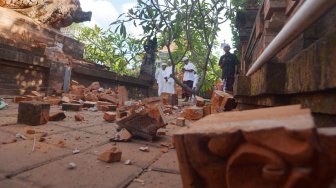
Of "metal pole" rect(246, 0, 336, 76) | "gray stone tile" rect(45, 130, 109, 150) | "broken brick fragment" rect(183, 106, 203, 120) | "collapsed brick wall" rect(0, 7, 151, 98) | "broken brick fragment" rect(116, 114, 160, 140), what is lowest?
"gray stone tile" rect(45, 130, 109, 150)

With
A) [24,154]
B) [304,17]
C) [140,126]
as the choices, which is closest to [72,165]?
[24,154]

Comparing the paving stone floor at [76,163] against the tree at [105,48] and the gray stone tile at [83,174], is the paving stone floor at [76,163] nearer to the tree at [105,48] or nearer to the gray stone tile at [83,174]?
the gray stone tile at [83,174]

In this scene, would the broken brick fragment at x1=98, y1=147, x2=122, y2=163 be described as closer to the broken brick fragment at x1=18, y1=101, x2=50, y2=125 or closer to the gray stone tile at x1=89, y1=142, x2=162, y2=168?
the gray stone tile at x1=89, y1=142, x2=162, y2=168

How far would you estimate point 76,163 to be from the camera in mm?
1730

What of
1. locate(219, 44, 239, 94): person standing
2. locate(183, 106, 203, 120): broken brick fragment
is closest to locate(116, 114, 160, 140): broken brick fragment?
locate(183, 106, 203, 120): broken brick fragment

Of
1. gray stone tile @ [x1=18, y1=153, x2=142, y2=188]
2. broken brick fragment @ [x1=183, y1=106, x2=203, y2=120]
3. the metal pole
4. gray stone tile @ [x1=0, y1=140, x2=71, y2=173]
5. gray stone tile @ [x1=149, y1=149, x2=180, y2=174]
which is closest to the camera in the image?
the metal pole

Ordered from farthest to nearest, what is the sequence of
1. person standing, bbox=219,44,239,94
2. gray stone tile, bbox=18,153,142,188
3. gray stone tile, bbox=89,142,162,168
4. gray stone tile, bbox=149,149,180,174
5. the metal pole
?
person standing, bbox=219,44,239,94 < gray stone tile, bbox=89,142,162,168 < gray stone tile, bbox=149,149,180,174 < gray stone tile, bbox=18,153,142,188 < the metal pole

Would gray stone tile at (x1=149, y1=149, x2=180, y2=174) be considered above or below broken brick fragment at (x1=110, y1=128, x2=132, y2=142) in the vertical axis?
below

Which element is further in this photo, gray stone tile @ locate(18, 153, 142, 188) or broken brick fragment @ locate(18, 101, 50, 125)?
broken brick fragment @ locate(18, 101, 50, 125)

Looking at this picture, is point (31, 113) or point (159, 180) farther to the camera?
point (31, 113)

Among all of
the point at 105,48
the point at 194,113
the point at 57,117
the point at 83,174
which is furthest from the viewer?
the point at 105,48

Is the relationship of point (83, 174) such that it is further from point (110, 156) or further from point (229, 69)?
point (229, 69)

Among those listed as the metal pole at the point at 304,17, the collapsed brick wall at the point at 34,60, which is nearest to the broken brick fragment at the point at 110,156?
the metal pole at the point at 304,17

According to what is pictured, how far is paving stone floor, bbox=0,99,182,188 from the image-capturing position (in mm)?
1439
